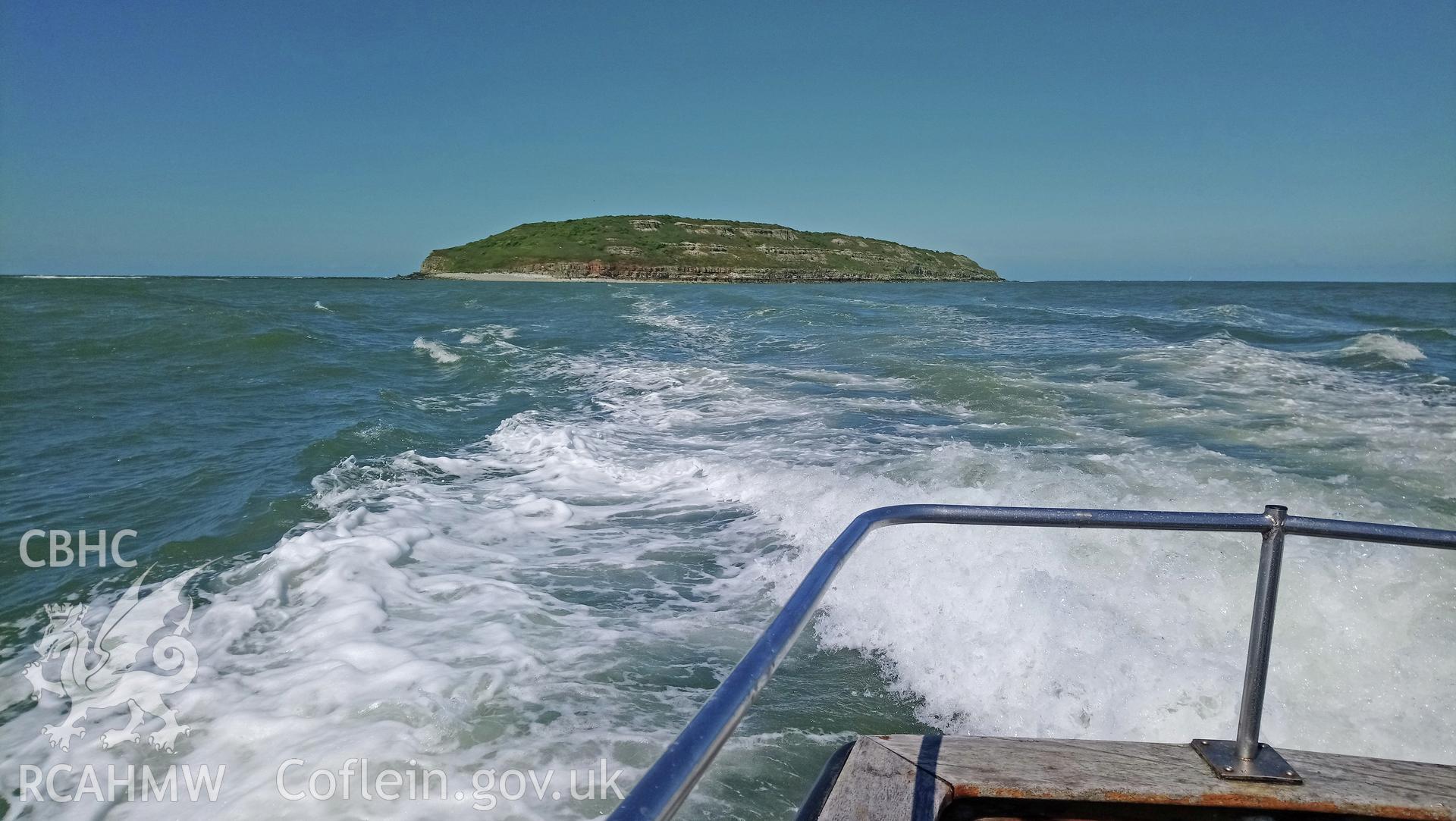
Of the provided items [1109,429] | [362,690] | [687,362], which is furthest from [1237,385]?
[362,690]

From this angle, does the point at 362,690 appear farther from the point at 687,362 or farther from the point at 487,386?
the point at 687,362

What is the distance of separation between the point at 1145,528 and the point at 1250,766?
0.60 m

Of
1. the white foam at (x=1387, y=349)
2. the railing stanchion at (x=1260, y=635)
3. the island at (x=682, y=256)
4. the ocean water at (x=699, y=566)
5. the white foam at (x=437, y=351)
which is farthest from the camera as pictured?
the island at (x=682, y=256)

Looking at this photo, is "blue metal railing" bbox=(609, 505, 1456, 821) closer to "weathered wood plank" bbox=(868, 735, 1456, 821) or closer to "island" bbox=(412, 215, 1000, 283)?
"weathered wood plank" bbox=(868, 735, 1456, 821)

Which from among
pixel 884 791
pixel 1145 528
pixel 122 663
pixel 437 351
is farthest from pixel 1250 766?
pixel 437 351

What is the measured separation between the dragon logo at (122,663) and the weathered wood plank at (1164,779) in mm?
2933

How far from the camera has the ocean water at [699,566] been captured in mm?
3066

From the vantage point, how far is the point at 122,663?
3.55 metres

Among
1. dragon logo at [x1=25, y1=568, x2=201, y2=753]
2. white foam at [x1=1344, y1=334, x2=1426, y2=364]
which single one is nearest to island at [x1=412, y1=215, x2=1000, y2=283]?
white foam at [x1=1344, y1=334, x2=1426, y2=364]

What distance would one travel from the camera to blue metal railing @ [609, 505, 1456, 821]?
108cm

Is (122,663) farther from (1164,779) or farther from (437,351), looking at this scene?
(437,351)

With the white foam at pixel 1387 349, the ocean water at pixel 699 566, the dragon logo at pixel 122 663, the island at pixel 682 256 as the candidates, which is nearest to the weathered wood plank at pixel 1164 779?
the ocean water at pixel 699 566

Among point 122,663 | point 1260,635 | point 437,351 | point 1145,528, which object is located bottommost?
point 122,663

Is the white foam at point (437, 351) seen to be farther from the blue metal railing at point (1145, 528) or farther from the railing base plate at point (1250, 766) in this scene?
the railing base plate at point (1250, 766)
